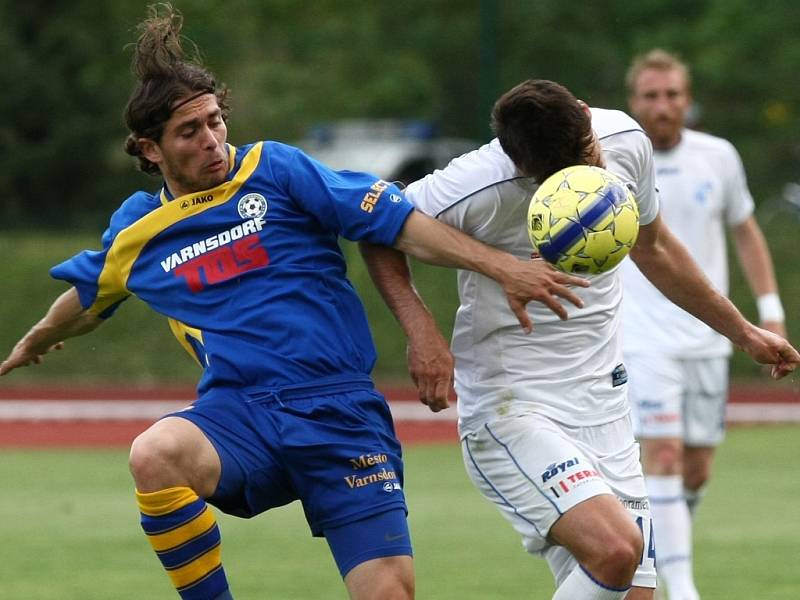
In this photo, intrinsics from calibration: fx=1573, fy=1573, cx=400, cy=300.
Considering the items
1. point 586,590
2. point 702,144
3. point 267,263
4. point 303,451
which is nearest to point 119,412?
point 702,144

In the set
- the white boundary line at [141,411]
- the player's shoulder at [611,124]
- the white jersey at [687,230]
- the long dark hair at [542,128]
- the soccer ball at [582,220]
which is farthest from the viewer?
the white boundary line at [141,411]

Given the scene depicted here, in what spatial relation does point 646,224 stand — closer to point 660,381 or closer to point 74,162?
point 660,381

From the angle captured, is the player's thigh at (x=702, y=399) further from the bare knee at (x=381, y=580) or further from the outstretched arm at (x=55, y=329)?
the outstretched arm at (x=55, y=329)

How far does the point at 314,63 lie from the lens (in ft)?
97.0

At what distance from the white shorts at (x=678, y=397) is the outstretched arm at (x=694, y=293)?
7.13 ft

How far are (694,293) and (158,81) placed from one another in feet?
6.70

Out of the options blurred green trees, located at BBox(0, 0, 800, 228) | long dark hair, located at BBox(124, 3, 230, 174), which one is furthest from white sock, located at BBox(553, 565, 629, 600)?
blurred green trees, located at BBox(0, 0, 800, 228)

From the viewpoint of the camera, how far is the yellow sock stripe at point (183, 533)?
4828mm

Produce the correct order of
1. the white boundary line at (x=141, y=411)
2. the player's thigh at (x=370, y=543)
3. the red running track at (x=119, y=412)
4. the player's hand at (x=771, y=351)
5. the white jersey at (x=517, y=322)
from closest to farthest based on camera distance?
the player's thigh at (x=370, y=543), the white jersey at (x=517, y=322), the player's hand at (x=771, y=351), the red running track at (x=119, y=412), the white boundary line at (x=141, y=411)

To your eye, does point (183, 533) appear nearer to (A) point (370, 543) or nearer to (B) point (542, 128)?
(A) point (370, 543)

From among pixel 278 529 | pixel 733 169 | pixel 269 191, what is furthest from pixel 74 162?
pixel 269 191

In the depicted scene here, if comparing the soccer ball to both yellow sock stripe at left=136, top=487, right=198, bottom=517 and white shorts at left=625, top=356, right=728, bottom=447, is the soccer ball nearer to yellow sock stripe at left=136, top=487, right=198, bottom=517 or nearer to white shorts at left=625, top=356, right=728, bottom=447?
yellow sock stripe at left=136, top=487, right=198, bottom=517

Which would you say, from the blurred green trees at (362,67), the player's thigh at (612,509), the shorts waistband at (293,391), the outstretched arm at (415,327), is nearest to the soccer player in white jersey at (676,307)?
the player's thigh at (612,509)

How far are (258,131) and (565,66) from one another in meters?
9.09
